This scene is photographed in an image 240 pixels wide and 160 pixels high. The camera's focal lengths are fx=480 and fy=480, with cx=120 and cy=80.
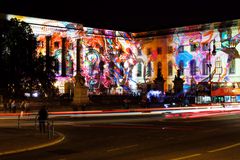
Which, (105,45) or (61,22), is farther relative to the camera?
(105,45)

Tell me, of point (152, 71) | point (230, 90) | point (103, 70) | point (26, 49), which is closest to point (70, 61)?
point (103, 70)

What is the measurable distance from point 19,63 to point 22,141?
14.5 feet

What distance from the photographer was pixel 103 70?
120m

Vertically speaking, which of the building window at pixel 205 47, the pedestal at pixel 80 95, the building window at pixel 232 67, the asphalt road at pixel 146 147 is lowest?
the asphalt road at pixel 146 147

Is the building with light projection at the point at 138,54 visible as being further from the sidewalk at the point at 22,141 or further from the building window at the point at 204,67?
the sidewalk at the point at 22,141

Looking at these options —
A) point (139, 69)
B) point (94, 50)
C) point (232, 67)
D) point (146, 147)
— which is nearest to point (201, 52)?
point (232, 67)

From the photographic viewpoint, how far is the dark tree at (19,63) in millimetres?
25891

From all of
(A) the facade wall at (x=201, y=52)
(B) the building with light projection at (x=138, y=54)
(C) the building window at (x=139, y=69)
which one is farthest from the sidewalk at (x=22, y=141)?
(C) the building window at (x=139, y=69)

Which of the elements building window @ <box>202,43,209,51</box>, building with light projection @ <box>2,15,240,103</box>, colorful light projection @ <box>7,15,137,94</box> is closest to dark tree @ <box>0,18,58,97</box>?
building with light projection @ <box>2,15,240,103</box>

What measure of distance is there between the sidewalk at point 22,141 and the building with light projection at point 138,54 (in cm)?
6795

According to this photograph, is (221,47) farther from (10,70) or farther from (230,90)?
(10,70)

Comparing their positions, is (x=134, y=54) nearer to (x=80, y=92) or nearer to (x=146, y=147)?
(x=80, y=92)

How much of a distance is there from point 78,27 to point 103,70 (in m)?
13.7

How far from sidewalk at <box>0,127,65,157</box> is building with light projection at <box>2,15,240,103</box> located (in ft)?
223
